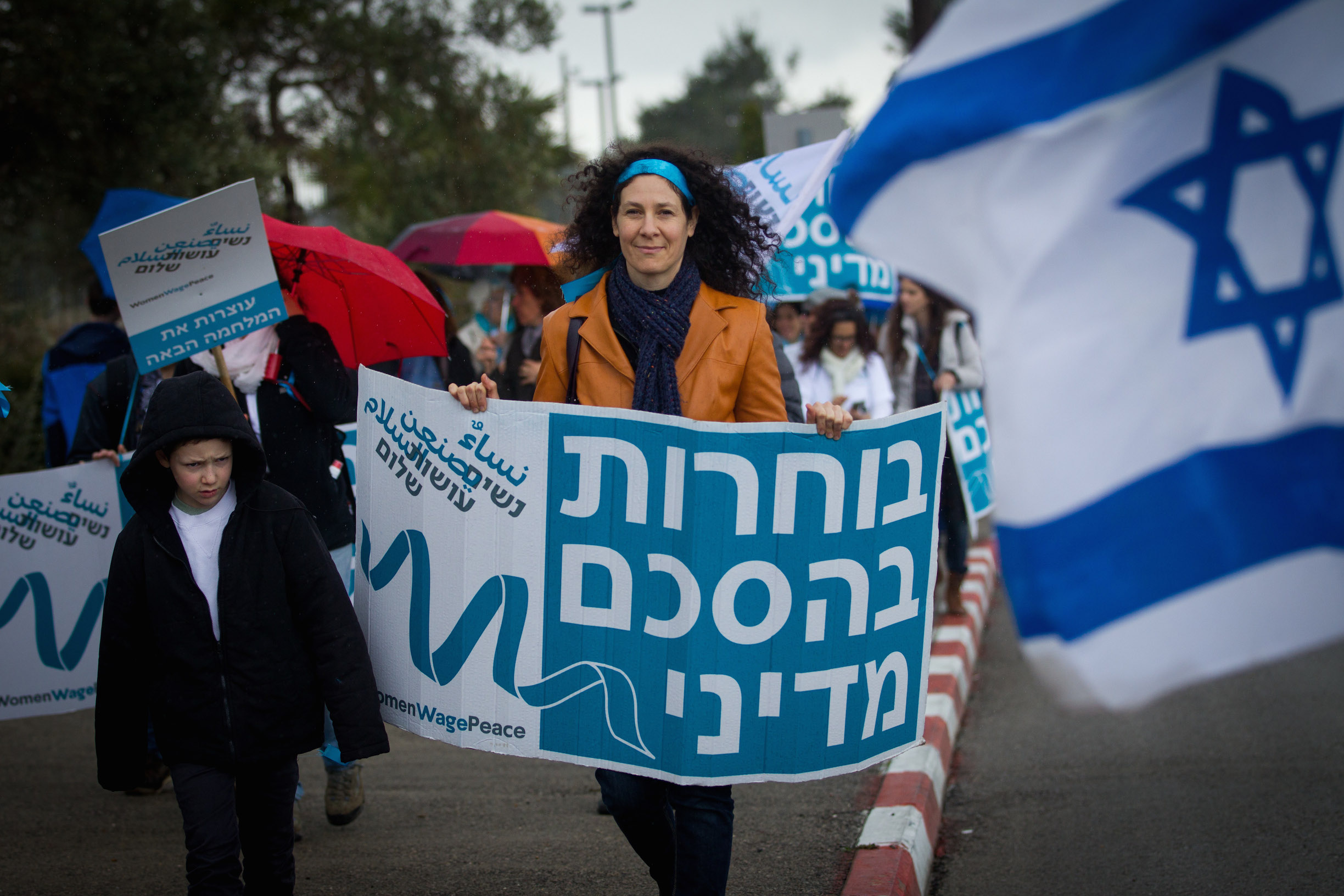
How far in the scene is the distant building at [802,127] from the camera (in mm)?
7699

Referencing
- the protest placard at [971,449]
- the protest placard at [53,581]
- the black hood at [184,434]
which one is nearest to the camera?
the black hood at [184,434]

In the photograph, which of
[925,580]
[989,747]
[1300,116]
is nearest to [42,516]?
[925,580]

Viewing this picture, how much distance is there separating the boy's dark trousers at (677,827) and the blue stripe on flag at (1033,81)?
150 centimetres

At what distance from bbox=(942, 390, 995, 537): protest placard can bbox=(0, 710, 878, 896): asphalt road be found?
2.12 meters

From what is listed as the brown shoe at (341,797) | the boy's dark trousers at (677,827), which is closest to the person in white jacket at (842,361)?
the brown shoe at (341,797)

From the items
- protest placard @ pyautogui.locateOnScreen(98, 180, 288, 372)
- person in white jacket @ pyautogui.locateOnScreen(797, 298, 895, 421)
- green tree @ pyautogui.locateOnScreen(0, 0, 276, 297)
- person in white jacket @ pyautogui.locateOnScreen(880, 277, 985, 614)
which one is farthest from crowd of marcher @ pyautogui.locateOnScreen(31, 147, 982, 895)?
green tree @ pyautogui.locateOnScreen(0, 0, 276, 297)

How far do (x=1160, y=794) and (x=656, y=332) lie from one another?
2880mm

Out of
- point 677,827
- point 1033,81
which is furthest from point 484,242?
point 1033,81

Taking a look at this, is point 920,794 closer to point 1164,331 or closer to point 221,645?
point 221,645

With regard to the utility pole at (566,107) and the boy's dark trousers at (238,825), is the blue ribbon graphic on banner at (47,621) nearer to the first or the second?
the boy's dark trousers at (238,825)

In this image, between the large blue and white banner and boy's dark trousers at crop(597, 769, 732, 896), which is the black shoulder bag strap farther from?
boy's dark trousers at crop(597, 769, 732, 896)

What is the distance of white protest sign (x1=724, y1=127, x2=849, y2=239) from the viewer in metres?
5.10

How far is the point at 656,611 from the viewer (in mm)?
3029

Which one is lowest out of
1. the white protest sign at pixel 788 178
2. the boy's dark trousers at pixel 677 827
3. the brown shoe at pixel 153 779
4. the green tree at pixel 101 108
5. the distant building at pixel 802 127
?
the brown shoe at pixel 153 779
